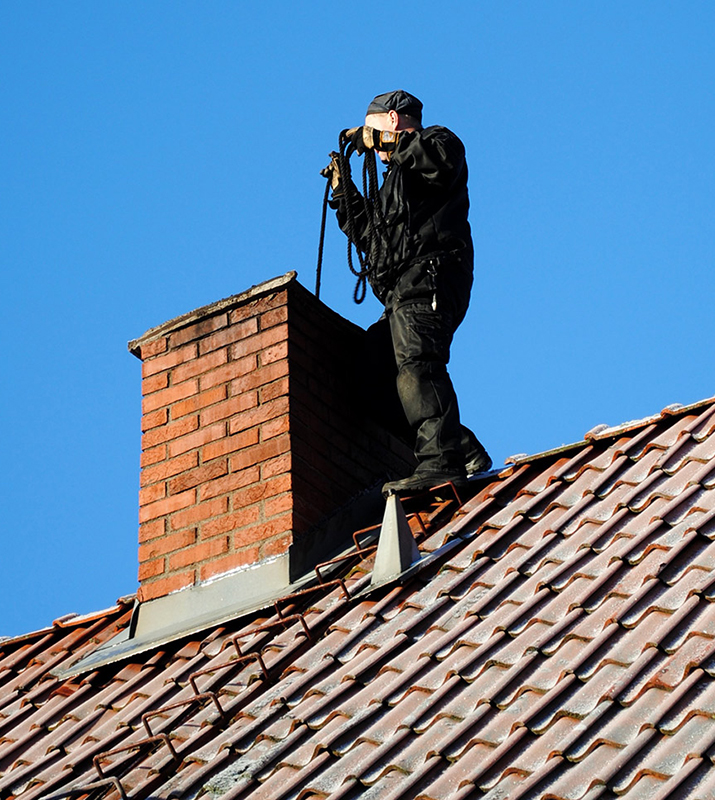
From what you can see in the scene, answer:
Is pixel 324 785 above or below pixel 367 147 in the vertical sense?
below

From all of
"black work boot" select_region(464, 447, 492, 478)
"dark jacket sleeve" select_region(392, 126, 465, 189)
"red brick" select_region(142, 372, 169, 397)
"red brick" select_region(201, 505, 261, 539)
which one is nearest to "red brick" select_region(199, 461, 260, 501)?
"red brick" select_region(201, 505, 261, 539)

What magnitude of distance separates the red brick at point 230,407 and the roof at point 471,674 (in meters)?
0.93

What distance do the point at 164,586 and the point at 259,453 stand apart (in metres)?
0.79

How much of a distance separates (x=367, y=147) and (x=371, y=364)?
3.73ft

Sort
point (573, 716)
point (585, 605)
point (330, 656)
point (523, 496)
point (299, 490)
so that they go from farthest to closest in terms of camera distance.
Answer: point (299, 490)
point (523, 496)
point (330, 656)
point (585, 605)
point (573, 716)

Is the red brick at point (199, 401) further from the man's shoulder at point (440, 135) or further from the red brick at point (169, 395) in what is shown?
the man's shoulder at point (440, 135)

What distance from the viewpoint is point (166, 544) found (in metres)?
7.60

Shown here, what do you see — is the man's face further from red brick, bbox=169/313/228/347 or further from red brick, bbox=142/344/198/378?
red brick, bbox=142/344/198/378

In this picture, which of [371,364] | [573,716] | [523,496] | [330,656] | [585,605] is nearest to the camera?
[573,716]

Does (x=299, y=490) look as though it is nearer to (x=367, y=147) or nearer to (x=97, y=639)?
(x=97, y=639)

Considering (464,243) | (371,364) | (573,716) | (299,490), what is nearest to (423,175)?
(464,243)

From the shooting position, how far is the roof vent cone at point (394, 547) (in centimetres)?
636

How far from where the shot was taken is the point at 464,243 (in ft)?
25.3

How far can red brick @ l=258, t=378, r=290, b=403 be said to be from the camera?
24.5ft
